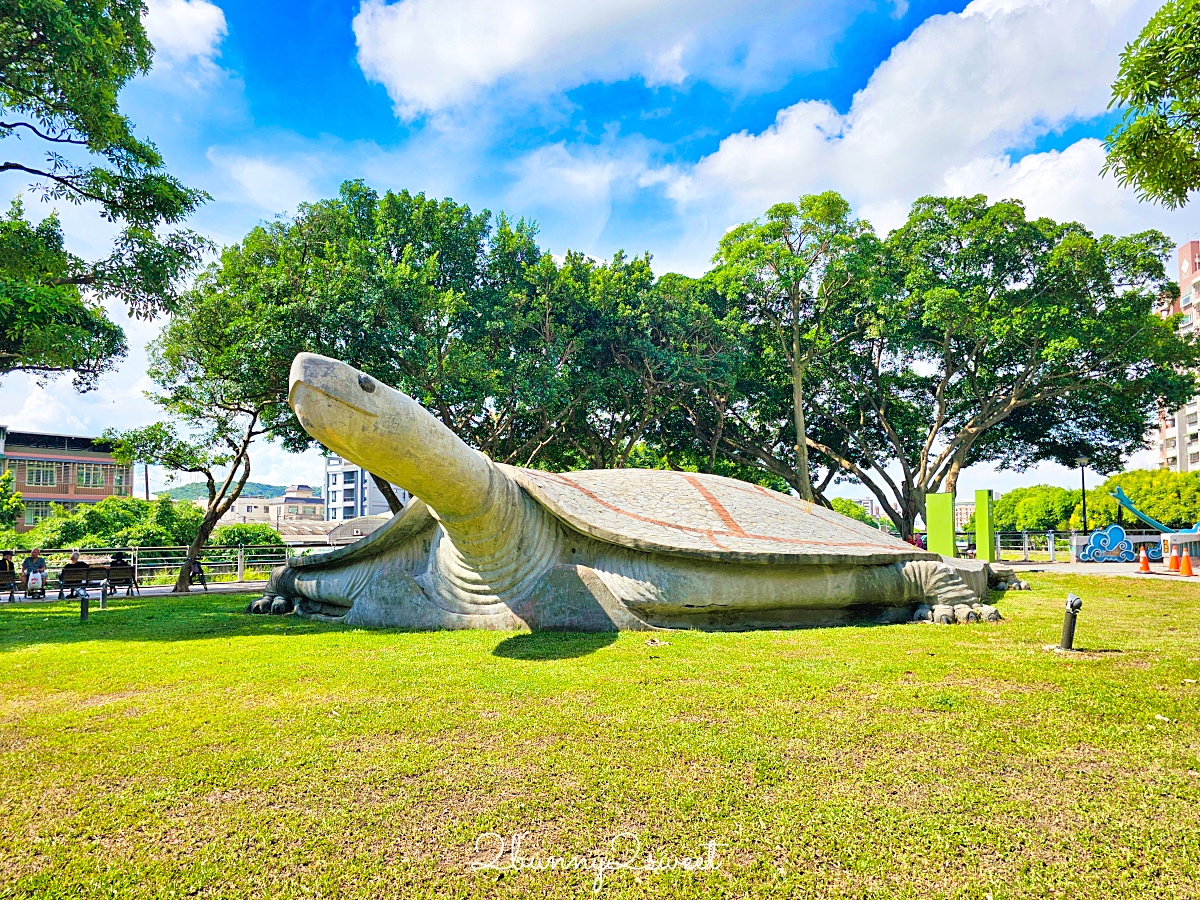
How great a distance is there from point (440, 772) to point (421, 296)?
13.5 m

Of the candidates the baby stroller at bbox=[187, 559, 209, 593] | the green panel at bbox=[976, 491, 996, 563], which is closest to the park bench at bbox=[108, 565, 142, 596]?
the baby stroller at bbox=[187, 559, 209, 593]

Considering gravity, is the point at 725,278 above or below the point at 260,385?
above

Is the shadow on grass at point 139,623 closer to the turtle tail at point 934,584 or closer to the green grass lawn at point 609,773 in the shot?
the green grass lawn at point 609,773

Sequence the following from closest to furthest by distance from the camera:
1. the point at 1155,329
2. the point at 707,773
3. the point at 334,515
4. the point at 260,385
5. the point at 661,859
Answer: the point at 661,859 → the point at 707,773 → the point at 260,385 → the point at 1155,329 → the point at 334,515

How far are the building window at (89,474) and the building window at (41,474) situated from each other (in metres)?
1.14

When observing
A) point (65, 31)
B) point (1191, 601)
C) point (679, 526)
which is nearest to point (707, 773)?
point (679, 526)

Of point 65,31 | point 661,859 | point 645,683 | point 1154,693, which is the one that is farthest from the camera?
point 65,31

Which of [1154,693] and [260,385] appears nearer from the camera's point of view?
[1154,693]

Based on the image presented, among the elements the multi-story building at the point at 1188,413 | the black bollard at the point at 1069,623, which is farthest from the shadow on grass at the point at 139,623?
the multi-story building at the point at 1188,413

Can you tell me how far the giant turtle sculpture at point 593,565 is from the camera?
21.4 feet

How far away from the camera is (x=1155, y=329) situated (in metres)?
19.4

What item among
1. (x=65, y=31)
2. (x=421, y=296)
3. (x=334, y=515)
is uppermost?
(x=65, y=31)

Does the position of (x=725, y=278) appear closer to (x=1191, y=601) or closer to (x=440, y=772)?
(x=1191, y=601)

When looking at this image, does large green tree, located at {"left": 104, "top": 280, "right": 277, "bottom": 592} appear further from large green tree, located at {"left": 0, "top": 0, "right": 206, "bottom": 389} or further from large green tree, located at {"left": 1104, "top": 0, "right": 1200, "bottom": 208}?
large green tree, located at {"left": 1104, "top": 0, "right": 1200, "bottom": 208}
